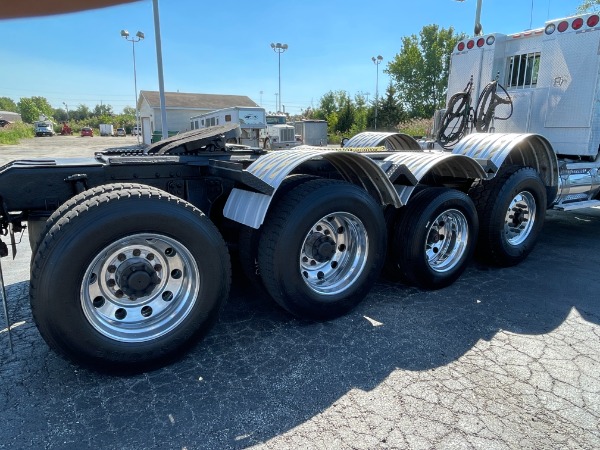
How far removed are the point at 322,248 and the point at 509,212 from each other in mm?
2956

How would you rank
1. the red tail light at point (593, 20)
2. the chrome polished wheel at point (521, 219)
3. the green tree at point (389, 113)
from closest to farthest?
the chrome polished wheel at point (521, 219)
the red tail light at point (593, 20)
the green tree at point (389, 113)

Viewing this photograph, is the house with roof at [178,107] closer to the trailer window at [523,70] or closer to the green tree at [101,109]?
the trailer window at [523,70]

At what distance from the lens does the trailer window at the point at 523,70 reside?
671 cm

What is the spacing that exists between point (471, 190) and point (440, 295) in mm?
1581

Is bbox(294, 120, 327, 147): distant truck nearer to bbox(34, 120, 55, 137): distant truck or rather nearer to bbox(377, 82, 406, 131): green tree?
bbox(377, 82, 406, 131): green tree

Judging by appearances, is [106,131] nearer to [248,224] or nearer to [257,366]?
[248,224]

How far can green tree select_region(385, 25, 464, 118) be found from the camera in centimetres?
4950

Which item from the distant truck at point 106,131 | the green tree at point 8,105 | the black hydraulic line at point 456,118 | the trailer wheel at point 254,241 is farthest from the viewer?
the green tree at point 8,105

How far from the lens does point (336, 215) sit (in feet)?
11.9

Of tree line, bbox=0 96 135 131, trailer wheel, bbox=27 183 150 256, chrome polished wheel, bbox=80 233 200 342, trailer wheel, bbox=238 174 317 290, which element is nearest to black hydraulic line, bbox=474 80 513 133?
trailer wheel, bbox=238 174 317 290

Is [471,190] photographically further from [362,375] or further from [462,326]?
[362,375]

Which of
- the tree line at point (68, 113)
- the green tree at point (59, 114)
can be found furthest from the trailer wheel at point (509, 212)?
the green tree at point (59, 114)

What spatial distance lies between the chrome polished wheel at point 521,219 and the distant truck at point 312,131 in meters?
27.6

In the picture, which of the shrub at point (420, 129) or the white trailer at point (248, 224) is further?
the shrub at point (420, 129)
